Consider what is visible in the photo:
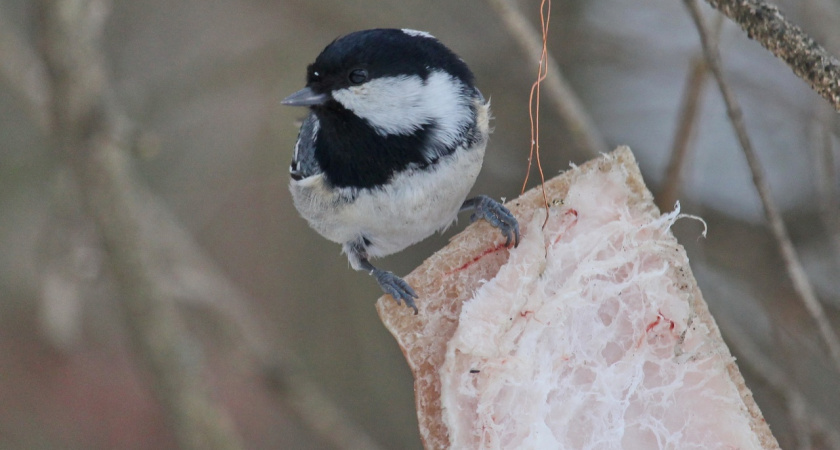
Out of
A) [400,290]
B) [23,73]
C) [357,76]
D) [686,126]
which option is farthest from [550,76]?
[23,73]

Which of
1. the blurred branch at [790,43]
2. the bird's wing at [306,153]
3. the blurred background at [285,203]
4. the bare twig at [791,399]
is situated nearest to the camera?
the blurred branch at [790,43]

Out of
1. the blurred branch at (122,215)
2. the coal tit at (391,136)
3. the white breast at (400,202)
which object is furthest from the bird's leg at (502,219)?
the blurred branch at (122,215)

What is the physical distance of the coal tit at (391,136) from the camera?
141 centimetres

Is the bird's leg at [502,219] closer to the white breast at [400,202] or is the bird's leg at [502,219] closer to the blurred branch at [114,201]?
the white breast at [400,202]


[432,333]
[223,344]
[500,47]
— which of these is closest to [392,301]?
[432,333]

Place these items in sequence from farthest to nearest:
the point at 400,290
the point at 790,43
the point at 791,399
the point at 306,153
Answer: the point at 791,399 → the point at 306,153 → the point at 400,290 → the point at 790,43

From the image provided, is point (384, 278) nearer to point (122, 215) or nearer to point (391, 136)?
point (391, 136)

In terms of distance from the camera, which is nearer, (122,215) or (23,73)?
(122,215)

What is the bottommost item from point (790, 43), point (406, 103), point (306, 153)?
point (790, 43)

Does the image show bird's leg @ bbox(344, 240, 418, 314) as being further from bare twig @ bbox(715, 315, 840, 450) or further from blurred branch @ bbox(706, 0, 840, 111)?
bare twig @ bbox(715, 315, 840, 450)

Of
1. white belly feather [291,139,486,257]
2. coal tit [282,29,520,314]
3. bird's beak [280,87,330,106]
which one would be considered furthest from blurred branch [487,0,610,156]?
bird's beak [280,87,330,106]

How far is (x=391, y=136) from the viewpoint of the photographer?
1.49 m

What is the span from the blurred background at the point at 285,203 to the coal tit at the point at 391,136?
390mm

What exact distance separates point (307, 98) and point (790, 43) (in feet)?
2.64
